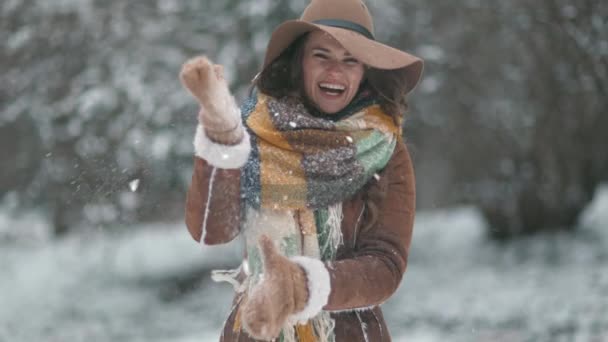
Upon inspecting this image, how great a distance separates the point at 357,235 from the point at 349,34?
428 mm

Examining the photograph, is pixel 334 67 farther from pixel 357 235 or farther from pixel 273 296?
pixel 273 296

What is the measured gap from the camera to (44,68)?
543 cm

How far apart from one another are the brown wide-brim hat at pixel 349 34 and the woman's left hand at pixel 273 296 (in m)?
0.49

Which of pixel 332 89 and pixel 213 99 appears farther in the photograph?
pixel 332 89

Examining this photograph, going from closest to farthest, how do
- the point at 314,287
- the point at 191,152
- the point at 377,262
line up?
the point at 314,287
the point at 377,262
the point at 191,152

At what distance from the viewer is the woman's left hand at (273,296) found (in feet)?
4.17

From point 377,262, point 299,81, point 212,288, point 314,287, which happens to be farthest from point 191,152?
point 314,287

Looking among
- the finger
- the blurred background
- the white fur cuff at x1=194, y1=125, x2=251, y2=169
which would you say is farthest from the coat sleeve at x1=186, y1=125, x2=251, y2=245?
the blurred background

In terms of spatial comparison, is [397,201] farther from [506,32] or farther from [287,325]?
[506,32]

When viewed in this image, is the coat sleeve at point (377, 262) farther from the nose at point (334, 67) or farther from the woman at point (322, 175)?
the nose at point (334, 67)

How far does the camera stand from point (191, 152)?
5.11 m

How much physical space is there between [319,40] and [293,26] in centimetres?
7

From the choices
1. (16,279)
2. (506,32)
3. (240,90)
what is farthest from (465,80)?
(16,279)

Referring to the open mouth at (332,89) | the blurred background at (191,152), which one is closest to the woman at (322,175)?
the open mouth at (332,89)
